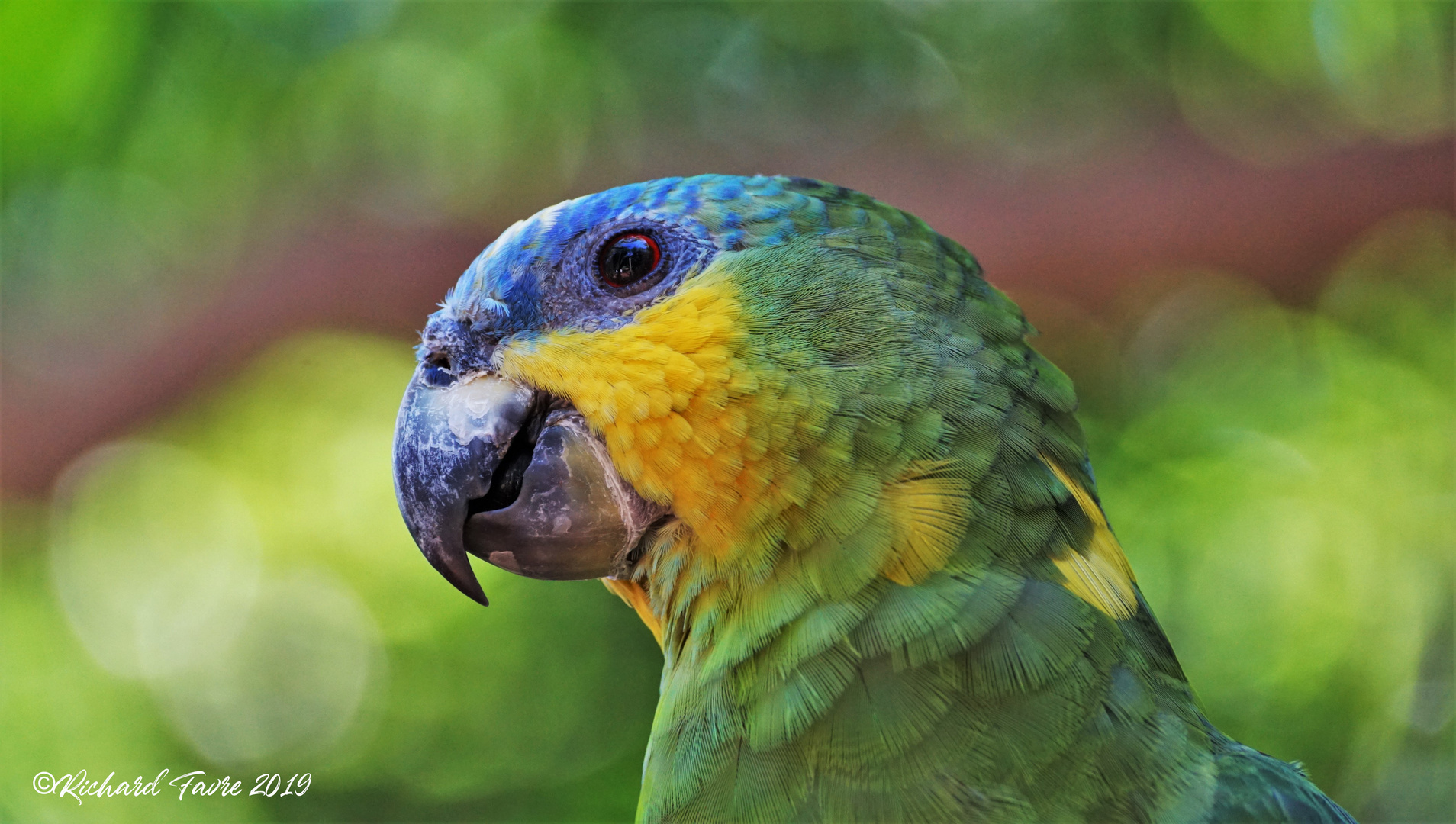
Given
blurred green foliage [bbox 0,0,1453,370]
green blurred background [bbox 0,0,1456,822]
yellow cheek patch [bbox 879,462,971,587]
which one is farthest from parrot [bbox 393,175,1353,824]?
blurred green foliage [bbox 0,0,1453,370]

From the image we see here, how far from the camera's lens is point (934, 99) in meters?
2.42

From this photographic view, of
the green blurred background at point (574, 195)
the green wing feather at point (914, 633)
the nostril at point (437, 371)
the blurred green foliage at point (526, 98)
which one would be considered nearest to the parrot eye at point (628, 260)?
the green wing feather at point (914, 633)

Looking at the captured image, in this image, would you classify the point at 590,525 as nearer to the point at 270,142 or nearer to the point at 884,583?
the point at 884,583

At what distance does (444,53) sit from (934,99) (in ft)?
4.15

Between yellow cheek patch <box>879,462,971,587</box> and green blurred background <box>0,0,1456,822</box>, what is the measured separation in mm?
1293

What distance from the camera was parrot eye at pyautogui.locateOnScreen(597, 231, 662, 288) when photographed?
1230mm

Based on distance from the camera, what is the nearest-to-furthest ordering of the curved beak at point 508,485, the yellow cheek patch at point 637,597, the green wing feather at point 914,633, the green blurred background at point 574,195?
the green wing feather at point 914,633, the curved beak at point 508,485, the yellow cheek patch at point 637,597, the green blurred background at point 574,195

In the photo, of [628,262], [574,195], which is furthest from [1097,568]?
[574,195]

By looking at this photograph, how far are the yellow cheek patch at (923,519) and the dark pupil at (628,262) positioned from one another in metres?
0.42

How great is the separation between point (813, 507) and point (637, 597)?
34 cm

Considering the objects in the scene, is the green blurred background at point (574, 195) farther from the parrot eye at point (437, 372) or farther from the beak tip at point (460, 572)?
the beak tip at point (460, 572)

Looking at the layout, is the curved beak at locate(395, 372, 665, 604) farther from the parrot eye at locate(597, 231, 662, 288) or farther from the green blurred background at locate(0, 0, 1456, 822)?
the green blurred background at locate(0, 0, 1456, 822)

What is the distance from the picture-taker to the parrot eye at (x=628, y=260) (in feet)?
4.04

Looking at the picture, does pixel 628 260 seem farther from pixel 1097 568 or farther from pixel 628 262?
pixel 1097 568
